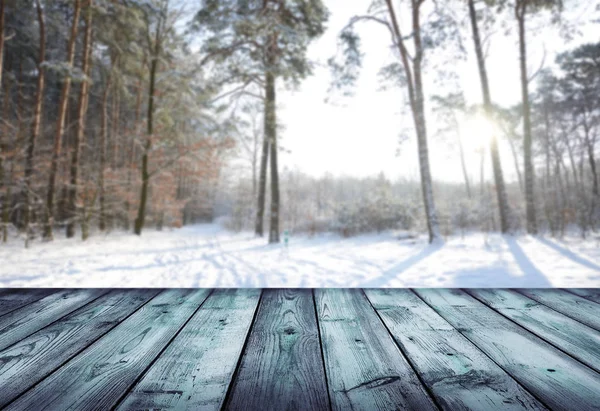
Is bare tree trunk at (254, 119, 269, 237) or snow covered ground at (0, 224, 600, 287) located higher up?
bare tree trunk at (254, 119, 269, 237)

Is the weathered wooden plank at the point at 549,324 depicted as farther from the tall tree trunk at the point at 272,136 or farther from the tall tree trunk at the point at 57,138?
the tall tree trunk at the point at 57,138

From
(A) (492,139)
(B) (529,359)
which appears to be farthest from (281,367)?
(A) (492,139)

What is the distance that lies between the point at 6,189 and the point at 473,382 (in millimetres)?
11430

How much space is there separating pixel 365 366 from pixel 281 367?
0.25 metres

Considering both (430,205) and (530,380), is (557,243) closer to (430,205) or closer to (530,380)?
(430,205)

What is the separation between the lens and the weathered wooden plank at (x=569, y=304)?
1303mm

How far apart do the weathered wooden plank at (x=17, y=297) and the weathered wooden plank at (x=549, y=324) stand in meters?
2.33

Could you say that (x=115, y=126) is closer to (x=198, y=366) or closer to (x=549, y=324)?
(x=198, y=366)

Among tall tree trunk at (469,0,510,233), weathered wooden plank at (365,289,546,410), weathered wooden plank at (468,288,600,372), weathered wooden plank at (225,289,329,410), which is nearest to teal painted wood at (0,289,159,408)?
weathered wooden plank at (225,289,329,410)

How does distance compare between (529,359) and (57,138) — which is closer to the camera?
(529,359)

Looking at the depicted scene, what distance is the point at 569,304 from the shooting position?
150cm

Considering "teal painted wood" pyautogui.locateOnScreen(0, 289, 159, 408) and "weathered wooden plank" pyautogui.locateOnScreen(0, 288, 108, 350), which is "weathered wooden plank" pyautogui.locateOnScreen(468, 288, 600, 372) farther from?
"weathered wooden plank" pyautogui.locateOnScreen(0, 288, 108, 350)

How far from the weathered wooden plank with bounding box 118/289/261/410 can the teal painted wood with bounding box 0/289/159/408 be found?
0.31 meters

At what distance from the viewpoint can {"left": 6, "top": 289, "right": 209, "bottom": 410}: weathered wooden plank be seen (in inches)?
27.7
